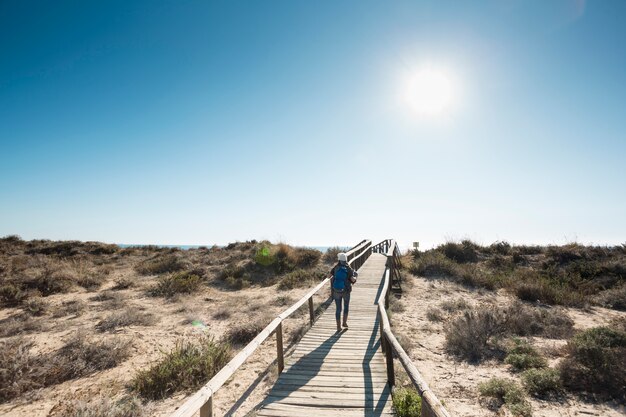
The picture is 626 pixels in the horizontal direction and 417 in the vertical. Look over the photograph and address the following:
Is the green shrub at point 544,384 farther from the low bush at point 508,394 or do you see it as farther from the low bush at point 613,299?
the low bush at point 613,299

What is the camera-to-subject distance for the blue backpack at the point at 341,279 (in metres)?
8.20

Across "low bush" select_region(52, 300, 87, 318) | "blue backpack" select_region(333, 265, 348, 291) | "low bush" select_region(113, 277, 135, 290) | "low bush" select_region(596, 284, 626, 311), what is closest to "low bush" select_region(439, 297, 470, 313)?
"low bush" select_region(596, 284, 626, 311)

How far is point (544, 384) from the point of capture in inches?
234

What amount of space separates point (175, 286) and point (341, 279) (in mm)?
9867

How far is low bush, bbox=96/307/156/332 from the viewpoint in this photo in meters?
9.70

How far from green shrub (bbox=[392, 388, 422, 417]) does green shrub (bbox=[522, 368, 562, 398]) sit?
2.93 m

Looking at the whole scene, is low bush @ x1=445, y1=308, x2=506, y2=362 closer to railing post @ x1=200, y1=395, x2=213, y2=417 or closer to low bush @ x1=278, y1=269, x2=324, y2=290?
railing post @ x1=200, y1=395, x2=213, y2=417

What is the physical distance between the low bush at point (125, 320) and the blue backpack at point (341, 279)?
6.81 m

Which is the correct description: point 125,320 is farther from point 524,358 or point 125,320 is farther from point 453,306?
point 453,306

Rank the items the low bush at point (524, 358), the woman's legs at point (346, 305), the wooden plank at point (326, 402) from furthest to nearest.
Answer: the woman's legs at point (346, 305) → the low bush at point (524, 358) → the wooden plank at point (326, 402)

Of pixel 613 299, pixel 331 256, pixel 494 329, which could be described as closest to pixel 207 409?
pixel 494 329

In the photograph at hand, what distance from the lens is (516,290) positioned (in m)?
13.6

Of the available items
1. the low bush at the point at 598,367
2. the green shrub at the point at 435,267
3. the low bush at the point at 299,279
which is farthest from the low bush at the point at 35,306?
the green shrub at the point at 435,267

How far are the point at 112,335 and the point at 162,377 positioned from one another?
411 centimetres
